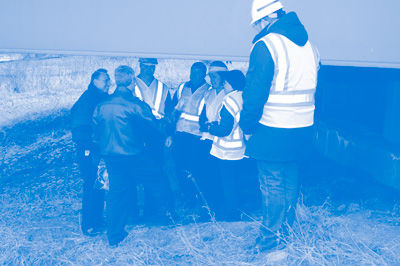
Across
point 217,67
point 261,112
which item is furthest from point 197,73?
point 261,112

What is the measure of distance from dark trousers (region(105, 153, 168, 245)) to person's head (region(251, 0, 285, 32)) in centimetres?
149

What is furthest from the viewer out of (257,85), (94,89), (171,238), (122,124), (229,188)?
(229,188)

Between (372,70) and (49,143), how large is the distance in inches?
245

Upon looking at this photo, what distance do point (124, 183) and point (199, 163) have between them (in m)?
0.95

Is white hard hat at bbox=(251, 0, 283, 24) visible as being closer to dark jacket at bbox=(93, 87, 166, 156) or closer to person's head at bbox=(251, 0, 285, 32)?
person's head at bbox=(251, 0, 285, 32)

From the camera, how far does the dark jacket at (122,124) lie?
10.9 ft

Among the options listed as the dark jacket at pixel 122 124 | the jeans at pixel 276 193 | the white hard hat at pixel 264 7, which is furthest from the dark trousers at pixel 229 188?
the white hard hat at pixel 264 7

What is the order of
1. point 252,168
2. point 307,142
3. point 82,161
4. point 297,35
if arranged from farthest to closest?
1. point 252,168
2. point 82,161
3. point 307,142
4. point 297,35

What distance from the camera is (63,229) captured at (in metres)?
4.04

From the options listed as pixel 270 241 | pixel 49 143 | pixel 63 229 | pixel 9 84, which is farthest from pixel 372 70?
pixel 9 84

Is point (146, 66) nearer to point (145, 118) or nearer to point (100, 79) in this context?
point (100, 79)

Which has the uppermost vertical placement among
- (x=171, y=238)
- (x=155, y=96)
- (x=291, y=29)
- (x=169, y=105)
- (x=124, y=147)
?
(x=291, y=29)

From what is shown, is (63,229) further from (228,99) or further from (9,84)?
(9,84)

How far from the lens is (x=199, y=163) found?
4199 mm
